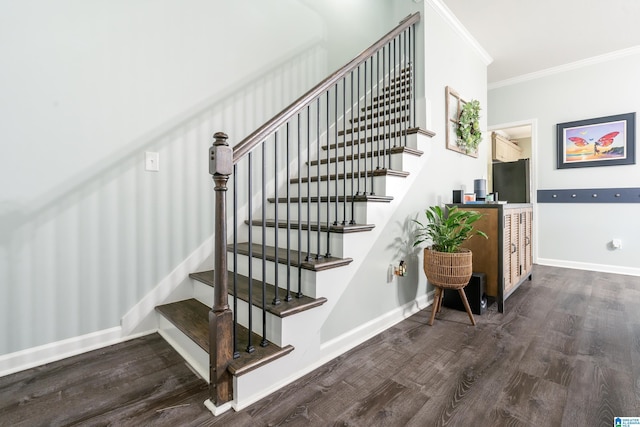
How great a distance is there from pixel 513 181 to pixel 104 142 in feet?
16.6

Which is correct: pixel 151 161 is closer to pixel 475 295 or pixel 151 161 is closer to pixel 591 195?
pixel 475 295

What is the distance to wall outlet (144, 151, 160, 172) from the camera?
1945 millimetres

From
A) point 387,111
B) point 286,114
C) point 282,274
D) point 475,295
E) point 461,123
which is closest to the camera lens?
point 286,114

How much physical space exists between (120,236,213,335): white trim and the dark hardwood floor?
129 mm

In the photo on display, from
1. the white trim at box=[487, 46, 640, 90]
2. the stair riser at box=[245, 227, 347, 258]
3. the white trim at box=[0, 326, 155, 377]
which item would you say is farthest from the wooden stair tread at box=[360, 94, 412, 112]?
the white trim at box=[487, 46, 640, 90]

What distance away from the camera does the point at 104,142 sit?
1789 millimetres

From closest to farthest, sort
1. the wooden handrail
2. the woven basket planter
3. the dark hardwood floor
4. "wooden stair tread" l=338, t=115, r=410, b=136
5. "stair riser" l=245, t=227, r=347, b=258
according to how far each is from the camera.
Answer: the dark hardwood floor < the wooden handrail < "stair riser" l=245, t=227, r=347, b=258 < the woven basket planter < "wooden stair tread" l=338, t=115, r=410, b=136

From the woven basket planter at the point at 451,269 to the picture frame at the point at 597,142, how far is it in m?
3.09

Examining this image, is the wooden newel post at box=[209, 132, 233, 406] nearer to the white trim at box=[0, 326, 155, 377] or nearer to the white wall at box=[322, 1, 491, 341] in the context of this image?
the white wall at box=[322, 1, 491, 341]

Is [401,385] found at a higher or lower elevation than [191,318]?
lower

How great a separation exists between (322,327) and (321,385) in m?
0.28

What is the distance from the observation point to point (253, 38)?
8.13ft

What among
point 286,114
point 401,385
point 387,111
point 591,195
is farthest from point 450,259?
point 591,195

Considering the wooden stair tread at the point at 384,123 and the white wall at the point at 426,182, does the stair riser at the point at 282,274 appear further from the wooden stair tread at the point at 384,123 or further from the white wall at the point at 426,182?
the wooden stair tread at the point at 384,123
